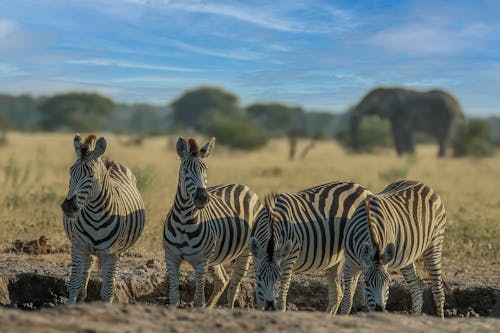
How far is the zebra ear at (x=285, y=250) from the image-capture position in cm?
625

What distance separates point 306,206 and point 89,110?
53270 millimetres

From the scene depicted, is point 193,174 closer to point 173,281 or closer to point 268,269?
point 173,281

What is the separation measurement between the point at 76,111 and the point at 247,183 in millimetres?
38053

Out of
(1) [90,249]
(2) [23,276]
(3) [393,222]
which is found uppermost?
(3) [393,222]

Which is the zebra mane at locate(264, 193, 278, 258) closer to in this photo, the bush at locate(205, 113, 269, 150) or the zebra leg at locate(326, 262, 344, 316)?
the zebra leg at locate(326, 262, 344, 316)

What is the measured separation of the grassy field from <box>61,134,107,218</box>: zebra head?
323cm

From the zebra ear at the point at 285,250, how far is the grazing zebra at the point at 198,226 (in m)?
0.84

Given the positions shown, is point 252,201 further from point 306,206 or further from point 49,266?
point 49,266

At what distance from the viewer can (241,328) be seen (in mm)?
4867

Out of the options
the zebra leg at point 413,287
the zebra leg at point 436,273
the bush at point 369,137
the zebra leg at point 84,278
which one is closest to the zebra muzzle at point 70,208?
the zebra leg at point 84,278

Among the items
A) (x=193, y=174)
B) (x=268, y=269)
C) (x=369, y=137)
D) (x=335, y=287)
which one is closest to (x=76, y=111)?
(x=369, y=137)

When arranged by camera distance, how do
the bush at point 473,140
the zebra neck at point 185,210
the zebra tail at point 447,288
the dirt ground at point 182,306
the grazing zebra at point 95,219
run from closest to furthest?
the dirt ground at point 182,306, the grazing zebra at point 95,219, the zebra neck at point 185,210, the zebra tail at point 447,288, the bush at point 473,140

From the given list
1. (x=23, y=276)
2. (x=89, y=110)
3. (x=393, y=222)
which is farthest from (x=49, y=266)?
(x=89, y=110)

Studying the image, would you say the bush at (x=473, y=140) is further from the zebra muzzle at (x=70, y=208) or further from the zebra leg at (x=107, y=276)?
the zebra muzzle at (x=70, y=208)
